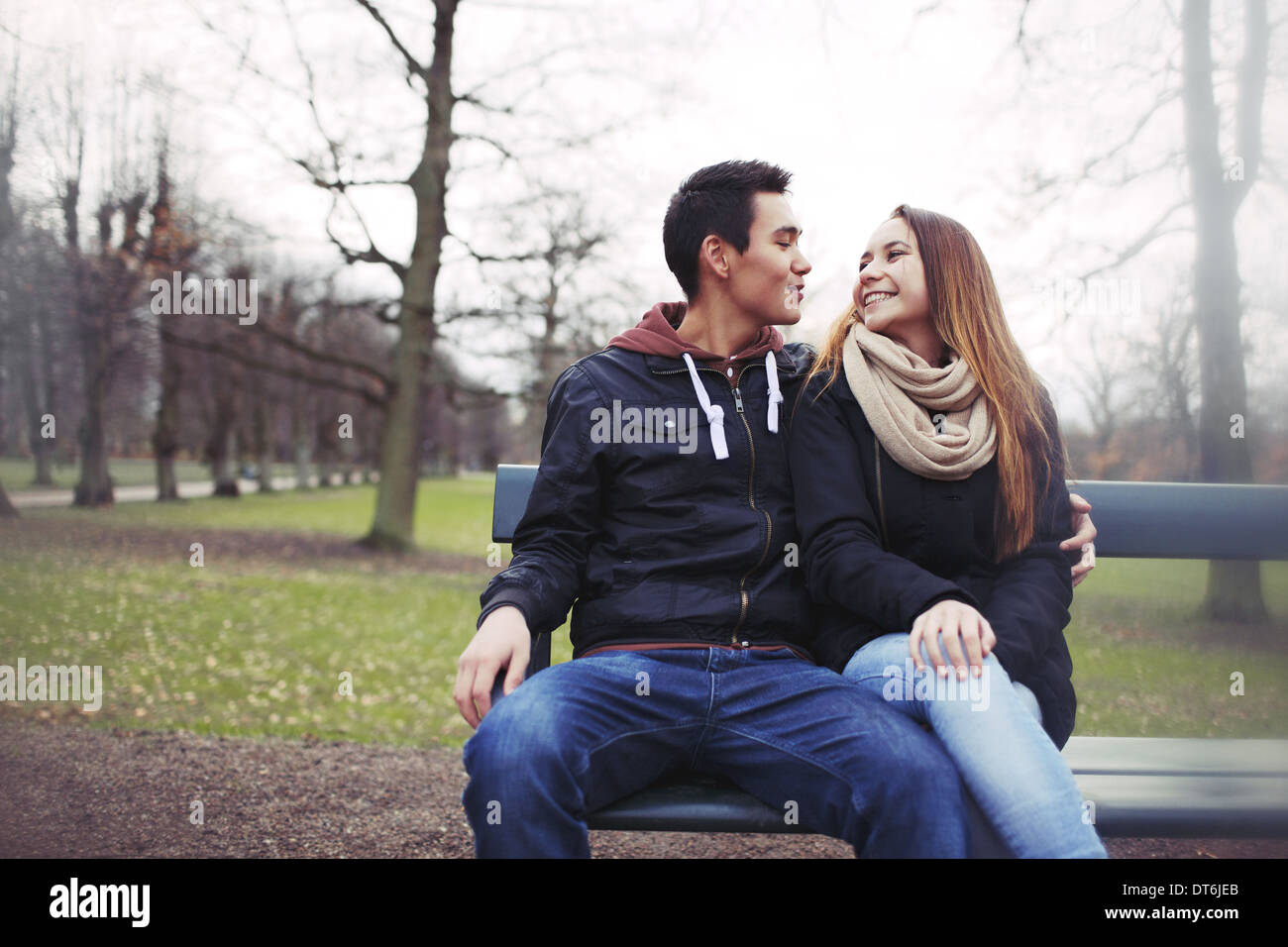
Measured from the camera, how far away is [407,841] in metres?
3.33

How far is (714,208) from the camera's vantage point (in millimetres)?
2656

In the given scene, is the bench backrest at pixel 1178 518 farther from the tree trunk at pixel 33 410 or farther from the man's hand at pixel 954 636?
the tree trunk at pixel 33 410

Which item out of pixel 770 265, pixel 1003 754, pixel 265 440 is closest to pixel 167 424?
pixel 265 440

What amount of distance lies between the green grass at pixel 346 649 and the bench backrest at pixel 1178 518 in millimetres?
836

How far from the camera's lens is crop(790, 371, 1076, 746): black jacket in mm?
2178

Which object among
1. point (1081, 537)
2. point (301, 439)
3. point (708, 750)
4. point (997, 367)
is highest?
point (301, 439)

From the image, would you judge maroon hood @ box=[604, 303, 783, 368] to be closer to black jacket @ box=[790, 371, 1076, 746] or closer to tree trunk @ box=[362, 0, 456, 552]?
black jacket @ box=[790, 371, 1076, 746]

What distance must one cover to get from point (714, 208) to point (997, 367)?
870mm

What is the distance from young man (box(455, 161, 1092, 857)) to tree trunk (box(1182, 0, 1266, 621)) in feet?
21.5

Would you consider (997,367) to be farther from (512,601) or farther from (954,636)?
(512,601)

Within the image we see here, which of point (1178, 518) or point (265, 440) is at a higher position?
point (265, 440)

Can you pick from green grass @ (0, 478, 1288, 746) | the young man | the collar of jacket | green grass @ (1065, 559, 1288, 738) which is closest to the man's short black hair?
the young man

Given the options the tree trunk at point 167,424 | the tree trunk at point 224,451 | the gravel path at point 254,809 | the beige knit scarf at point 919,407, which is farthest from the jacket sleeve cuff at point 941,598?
the tree trunk at point 224,451

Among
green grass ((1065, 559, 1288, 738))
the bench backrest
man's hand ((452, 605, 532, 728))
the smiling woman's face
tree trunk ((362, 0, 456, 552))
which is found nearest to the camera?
man's hand ((452, 605, 532, 728))
